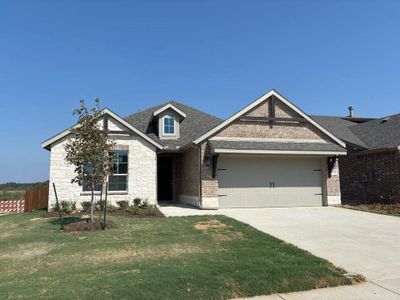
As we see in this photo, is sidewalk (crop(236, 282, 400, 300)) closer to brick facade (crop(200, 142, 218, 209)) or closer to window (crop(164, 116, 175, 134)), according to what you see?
brick facade (crop(200, 142, 218, 209))

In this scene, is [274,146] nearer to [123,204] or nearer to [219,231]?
[123,204]

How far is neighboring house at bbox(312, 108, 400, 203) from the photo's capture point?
1856 centimetres

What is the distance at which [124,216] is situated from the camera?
15.2 metres

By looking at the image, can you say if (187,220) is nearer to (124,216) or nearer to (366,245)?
(124,216)

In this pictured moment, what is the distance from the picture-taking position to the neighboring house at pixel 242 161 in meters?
17.3

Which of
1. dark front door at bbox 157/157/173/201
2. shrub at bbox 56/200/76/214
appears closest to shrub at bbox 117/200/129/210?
shrub at bbox 56/200/76/214

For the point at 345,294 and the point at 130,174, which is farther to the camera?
the point at 130,174

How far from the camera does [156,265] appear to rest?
7.43m

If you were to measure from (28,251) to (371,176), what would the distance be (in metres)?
17.0

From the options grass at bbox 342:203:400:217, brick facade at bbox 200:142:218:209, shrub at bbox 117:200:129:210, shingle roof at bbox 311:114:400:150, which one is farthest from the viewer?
shingle roof at bbox 311:114:400:150

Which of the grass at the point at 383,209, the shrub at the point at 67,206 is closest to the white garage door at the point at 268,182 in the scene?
the grass at the point at 383,209

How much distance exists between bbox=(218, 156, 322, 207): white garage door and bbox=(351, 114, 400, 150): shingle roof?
11.6ft

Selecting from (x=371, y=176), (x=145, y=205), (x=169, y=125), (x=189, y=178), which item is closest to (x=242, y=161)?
(x=189, y=178)

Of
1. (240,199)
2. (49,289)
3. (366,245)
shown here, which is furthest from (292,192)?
(49,289)
